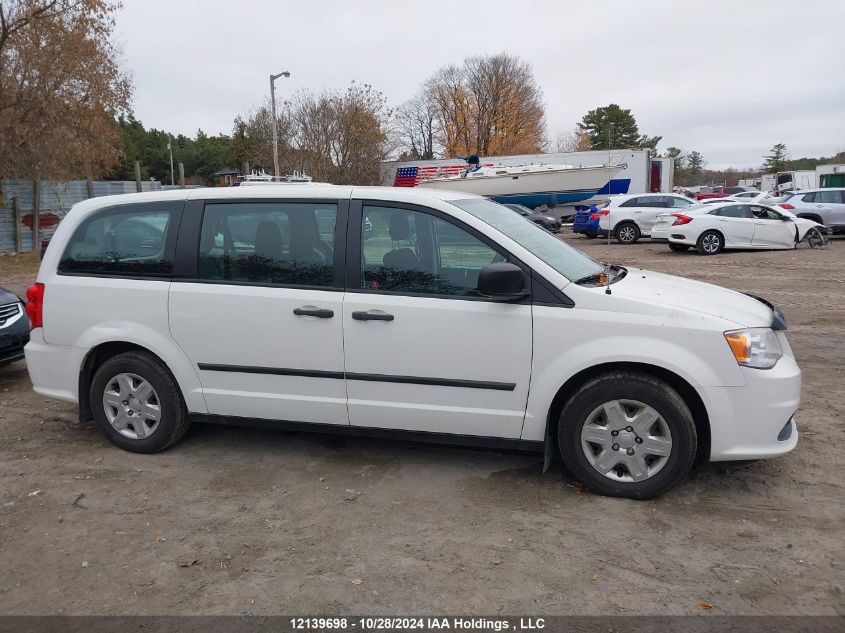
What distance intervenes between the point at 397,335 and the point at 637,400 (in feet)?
4.63

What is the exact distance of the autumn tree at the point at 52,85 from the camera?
19531mm

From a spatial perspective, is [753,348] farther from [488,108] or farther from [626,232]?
[488,108]

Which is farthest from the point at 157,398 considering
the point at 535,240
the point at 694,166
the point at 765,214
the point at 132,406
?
the point at 694,166

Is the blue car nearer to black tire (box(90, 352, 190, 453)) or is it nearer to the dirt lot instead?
the dirt lot

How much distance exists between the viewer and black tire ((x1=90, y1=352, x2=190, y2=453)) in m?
4.57

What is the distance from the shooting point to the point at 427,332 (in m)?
3.96

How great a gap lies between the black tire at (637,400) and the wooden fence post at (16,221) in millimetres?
23183

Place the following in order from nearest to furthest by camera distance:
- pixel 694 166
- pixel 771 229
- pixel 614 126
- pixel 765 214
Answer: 1. pixel 771 229
2. pixel 765 214
3. pixel 614 126
4. pixel 694 166

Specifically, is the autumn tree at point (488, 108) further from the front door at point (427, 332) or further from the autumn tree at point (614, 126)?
the front door at point (427, 332)

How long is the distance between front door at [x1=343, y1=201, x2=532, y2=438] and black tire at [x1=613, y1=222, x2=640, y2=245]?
18.7m

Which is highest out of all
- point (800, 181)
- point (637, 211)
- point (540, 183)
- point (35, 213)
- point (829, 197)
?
point (800, 181)

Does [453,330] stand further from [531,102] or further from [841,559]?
[531,102]

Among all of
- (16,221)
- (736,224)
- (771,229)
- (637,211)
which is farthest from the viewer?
(16,221)

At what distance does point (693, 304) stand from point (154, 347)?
341cm
